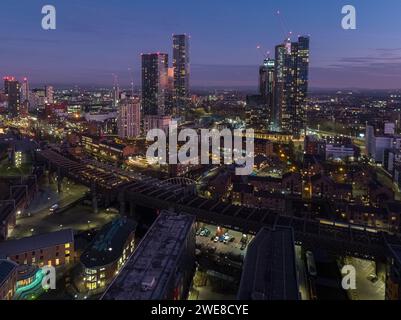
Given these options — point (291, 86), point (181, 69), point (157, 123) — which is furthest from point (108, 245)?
point (181, 69)

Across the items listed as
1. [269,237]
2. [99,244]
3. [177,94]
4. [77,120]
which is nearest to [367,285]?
[269,237]

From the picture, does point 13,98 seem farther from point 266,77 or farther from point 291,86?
point 291,86

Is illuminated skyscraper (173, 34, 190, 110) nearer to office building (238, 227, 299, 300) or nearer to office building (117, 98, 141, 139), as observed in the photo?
office building (117, 98, 141, 139)

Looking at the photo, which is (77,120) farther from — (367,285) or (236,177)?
(367,285)

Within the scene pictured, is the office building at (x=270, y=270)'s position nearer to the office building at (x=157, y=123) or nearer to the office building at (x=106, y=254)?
the office building at (x=106, y=254)

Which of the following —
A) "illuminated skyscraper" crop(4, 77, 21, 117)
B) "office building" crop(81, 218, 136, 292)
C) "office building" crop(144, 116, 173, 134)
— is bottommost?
"office building" crop(81, 218, 136, 292)

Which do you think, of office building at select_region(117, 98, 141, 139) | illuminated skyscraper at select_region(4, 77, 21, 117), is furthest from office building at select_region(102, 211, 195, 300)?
illuminated skyscraper at select_region(4, 77, 21, 117)
